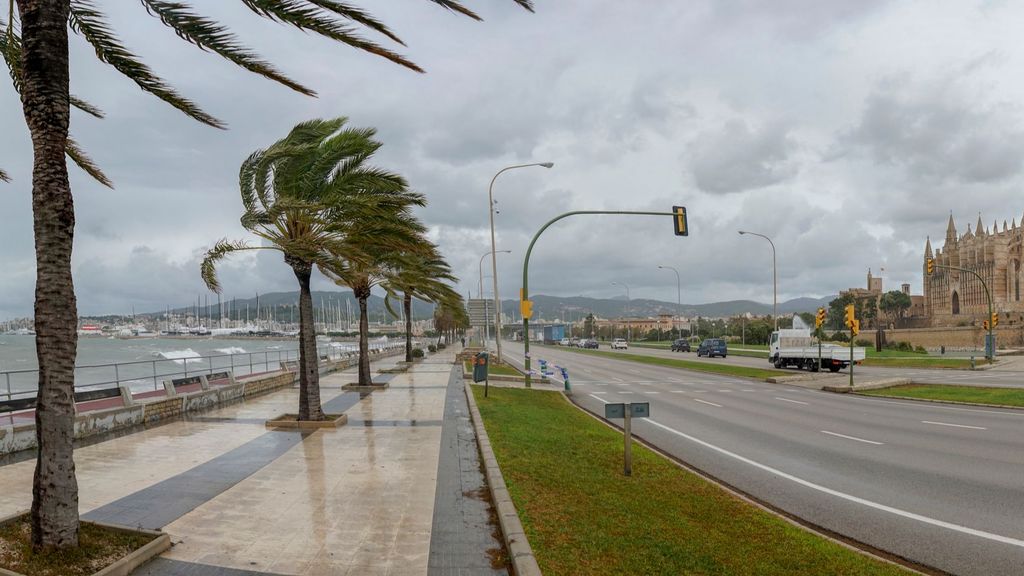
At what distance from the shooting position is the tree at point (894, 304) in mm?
144500

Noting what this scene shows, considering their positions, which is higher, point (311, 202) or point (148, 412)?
point (311, 202)

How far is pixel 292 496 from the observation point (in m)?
7.99

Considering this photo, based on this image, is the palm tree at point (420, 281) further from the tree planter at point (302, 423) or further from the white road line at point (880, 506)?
the white road line at point (880, 506)

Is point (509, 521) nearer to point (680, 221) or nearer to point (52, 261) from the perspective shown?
point (52, 261)

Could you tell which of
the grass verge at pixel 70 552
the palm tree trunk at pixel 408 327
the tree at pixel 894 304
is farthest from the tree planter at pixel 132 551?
the tree at pixel 894 304

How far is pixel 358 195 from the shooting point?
14930 mm

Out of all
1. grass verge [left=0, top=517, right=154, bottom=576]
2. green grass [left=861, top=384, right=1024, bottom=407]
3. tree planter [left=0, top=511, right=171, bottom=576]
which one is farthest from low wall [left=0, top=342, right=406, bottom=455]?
green grass [left=861, top=384, right=1024, bottom=407]

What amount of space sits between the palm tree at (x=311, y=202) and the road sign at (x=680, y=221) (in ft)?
36.5

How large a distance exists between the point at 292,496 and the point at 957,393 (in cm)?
2199

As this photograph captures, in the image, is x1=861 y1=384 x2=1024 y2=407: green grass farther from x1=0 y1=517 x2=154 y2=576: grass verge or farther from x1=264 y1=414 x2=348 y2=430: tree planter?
x1=0 y1=517 x2=154 y2=576: grass verge

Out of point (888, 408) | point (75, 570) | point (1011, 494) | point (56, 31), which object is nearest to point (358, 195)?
point (56, 31)

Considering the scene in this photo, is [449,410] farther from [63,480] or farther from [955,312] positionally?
[955,312]

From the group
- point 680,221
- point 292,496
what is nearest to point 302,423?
point 292,496

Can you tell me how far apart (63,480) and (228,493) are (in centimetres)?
279
